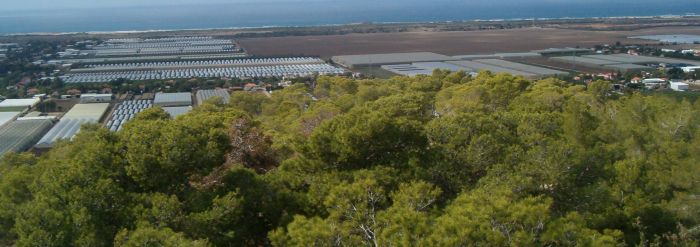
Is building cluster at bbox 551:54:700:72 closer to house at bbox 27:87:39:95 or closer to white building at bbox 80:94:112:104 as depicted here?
white building at bbox 80:94:112:104

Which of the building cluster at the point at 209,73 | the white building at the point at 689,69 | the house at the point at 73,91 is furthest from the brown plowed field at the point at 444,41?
the house at the point at 73,91

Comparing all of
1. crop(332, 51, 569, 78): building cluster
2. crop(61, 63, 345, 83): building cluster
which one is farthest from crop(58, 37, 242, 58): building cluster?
crop(332, 51, 569, 78): building cluster

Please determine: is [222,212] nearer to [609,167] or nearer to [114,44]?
[609,167]

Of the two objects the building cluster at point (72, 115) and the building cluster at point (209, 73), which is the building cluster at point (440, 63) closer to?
the building cluster at point (209, 73)

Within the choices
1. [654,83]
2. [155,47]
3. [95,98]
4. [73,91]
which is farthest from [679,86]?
[155,47]

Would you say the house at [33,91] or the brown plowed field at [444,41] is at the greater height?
the brown plowed field at [444,41]
